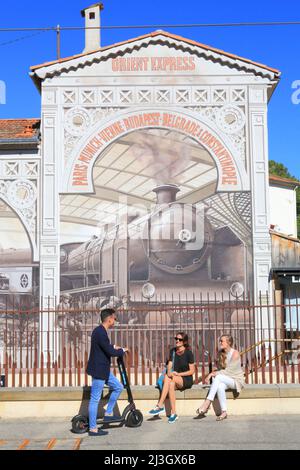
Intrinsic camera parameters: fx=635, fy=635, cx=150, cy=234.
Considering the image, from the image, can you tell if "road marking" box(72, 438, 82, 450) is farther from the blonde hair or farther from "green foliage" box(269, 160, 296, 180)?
"green foliage" box(269, 160, 296, 180)

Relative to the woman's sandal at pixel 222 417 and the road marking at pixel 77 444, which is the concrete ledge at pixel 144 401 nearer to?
the woman's sandal at pixel 222 417

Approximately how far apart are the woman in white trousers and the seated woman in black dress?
0.37 metres

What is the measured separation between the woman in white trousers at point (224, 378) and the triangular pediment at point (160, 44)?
914cm

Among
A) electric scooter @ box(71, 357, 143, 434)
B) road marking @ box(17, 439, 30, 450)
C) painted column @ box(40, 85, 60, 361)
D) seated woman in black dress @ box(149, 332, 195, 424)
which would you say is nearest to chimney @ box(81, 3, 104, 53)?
painted column @ box(40, 85, 60, 361)

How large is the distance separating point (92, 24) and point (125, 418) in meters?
12.7

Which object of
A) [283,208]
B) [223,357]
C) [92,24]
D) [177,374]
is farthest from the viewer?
[283,208]

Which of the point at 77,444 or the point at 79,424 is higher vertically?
the point at 79,424

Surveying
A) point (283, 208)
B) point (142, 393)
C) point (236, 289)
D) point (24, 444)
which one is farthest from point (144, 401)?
point (283, 208)

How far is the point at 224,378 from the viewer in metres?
9.90

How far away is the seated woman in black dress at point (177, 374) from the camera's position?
9758 mm

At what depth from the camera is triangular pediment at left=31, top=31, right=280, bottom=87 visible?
1697 centimetres

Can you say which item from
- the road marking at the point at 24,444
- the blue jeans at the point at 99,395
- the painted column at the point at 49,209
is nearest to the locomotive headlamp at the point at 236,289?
the painted column at the point at 49,209

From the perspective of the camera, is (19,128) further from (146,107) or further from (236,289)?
(236,289)

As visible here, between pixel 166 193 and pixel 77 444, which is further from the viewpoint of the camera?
pixel 166 193
